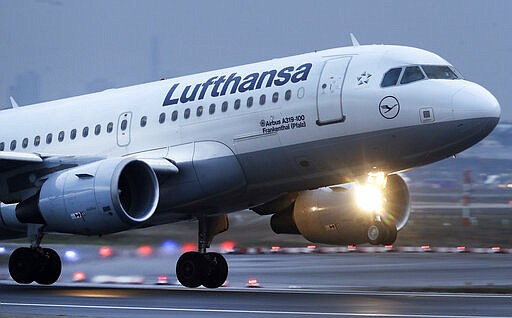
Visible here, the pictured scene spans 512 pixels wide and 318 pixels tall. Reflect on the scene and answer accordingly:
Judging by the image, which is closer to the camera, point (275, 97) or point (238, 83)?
point (275, 97)

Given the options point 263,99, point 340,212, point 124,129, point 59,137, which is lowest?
point 340,212

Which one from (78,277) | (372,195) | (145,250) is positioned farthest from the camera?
(145,250)

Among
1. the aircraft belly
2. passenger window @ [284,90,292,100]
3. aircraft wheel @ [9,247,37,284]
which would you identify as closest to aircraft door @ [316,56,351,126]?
the aircraft belly

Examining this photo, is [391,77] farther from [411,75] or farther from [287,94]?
[287,94]

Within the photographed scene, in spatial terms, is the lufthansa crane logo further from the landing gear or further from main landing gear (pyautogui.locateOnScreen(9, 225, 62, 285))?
main landing gear (pyautogui.locateOnScreen(9, 225, 62, 285))

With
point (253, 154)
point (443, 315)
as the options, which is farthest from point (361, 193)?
point (443, 315)

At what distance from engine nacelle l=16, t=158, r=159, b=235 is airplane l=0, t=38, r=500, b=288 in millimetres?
26

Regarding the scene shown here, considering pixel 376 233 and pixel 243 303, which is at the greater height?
pixel 376 233

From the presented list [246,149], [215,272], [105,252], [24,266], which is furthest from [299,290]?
[105,252]

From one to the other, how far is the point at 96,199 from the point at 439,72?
21.9ft

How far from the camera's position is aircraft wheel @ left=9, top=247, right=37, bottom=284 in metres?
24.9

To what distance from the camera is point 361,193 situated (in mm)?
25516

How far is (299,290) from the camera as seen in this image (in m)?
24.3

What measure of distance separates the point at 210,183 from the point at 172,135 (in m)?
1.46
